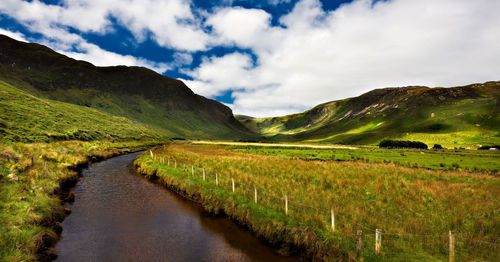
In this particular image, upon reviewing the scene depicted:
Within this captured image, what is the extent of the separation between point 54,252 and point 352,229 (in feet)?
55.7

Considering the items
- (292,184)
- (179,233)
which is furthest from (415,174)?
(179,233)

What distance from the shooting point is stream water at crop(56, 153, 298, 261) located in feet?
43.5

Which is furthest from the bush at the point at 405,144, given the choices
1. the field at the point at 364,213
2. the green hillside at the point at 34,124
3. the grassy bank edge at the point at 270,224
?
the green hillside at the point at 34,124

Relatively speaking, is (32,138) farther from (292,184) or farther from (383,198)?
(383,198)

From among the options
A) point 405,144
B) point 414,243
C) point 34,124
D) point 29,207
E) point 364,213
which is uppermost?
point 34,124

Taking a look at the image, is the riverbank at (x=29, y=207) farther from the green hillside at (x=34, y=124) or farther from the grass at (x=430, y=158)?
the grass at (x=430, y=158)

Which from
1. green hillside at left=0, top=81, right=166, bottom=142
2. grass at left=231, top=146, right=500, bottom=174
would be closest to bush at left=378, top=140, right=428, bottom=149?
grass at left=231, top=146, right=500, bottom=174

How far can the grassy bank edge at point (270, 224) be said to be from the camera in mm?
11711

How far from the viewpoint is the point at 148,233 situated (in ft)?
52.8

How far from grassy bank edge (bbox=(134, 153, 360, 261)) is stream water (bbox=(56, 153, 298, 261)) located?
624 millimetres

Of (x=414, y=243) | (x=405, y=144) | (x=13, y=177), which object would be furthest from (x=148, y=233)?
(x=405, y=144)

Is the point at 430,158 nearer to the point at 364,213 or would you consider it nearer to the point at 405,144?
the point at 364,213

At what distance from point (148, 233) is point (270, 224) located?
879cm

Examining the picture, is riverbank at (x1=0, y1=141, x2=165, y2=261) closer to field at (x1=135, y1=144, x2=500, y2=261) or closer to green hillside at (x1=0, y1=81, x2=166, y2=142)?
field at (x1=135, y1=144, x2=500, y2=261)
